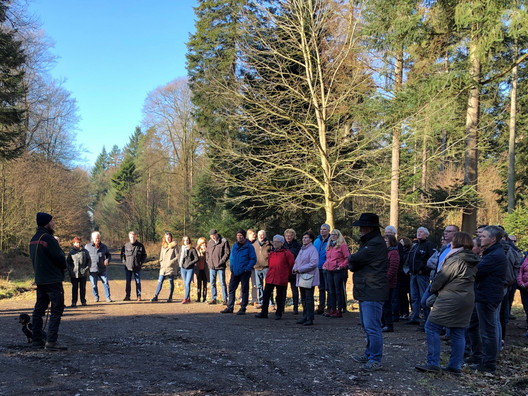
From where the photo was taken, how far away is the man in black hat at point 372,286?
18.8 ft

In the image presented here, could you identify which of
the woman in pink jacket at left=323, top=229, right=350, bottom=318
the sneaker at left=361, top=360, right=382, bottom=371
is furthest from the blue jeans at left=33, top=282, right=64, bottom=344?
the woman in pink jacket at left=323, top=229, right=350, bottom=318

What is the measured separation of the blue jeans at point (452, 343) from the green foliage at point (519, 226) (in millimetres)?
14038

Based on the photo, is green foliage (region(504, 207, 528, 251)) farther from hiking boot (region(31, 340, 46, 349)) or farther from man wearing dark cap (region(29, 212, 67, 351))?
hiking boot (region(31, 340, 46, 349))

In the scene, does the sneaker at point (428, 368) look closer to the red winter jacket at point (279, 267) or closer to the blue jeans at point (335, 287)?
the red winter jacket at point (279, 267)

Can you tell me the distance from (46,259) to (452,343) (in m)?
5.73

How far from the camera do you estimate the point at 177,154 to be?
131 ft

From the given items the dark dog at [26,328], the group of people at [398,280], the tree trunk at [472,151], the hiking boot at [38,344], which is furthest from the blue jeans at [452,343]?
the tree trunk at [472,151]

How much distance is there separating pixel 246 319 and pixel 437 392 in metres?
5.27

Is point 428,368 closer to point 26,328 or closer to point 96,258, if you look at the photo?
point 26,328

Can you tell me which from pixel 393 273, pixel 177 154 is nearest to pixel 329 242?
pixel 393 273

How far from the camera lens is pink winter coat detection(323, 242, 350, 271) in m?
9.88

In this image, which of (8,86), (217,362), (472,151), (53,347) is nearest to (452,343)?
(217,362)

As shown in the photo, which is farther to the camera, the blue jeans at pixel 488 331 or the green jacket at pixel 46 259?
the green jacket at pixel 46 259

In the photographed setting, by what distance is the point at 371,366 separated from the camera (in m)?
5.66
